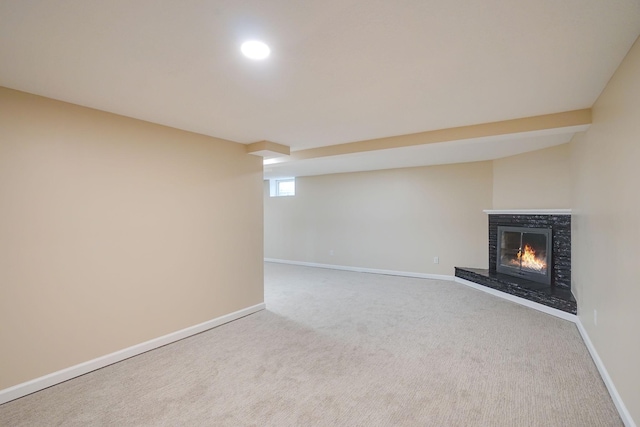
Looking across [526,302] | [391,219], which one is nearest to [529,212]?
[526,302]

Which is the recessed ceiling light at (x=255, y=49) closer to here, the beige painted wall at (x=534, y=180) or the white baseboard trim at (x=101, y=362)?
the white baseboard trim at (x=101, y=362)

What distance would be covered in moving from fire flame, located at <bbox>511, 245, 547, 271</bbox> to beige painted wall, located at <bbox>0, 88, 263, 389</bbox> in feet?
14.7

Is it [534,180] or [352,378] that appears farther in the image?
[534,180]

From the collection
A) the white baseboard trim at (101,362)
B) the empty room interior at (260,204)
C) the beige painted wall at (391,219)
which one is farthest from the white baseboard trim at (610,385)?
the white baseboard trim at (101,362)

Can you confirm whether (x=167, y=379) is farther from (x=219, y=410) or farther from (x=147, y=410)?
(x=219, y=410)

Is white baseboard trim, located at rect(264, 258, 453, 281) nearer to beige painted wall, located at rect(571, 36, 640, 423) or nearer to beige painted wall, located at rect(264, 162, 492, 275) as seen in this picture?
beige painted wall, located at rect(264, 162, 492, 275)

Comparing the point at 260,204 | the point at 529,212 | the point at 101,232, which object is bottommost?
the point at 101,232

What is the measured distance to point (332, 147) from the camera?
434 cm

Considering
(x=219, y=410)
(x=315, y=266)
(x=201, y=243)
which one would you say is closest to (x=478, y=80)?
(x=219, y=410)

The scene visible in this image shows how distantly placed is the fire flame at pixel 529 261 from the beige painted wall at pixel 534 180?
2.30 ft

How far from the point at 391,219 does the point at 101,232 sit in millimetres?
5162

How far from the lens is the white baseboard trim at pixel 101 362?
7.58 feet

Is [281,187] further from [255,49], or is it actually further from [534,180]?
[255,49]

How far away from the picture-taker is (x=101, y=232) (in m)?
2.79
